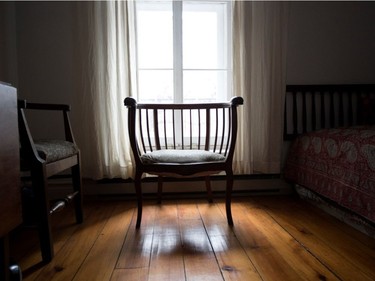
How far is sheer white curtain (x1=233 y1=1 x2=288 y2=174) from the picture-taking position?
207 centimetres

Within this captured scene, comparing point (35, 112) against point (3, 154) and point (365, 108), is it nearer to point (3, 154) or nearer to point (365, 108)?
point (3, 154)

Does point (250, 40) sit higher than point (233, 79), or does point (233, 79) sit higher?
point (250, 40)

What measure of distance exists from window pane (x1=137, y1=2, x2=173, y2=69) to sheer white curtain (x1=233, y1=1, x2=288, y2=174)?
20.7 inches

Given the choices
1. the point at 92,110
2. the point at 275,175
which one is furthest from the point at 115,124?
the point at 275,175

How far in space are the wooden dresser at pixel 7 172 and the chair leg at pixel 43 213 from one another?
280 millimetres

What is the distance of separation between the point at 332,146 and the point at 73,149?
1.53 meters

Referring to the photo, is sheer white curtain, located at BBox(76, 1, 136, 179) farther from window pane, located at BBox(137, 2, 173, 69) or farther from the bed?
the bed

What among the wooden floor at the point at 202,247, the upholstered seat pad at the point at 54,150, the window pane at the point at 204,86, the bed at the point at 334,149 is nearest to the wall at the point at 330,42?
the bed at the point at 334,149

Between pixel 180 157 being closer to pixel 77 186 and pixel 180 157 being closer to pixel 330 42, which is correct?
pixel 77 186

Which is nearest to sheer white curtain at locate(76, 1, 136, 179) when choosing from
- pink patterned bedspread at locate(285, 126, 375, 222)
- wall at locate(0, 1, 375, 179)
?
wall at locate(0, 1, 375, 179)

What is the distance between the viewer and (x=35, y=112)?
2.10 m

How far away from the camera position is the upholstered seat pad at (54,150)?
1.24m

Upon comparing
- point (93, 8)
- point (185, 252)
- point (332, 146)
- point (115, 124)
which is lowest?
point (185, 252)

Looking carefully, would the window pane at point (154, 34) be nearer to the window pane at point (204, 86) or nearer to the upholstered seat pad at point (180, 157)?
the window pane at point (204, 86)
